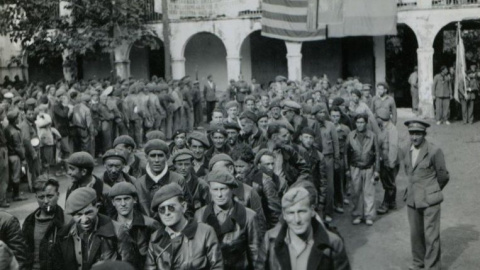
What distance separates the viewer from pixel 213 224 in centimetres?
522

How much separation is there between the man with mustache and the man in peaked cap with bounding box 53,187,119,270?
335 millimetres

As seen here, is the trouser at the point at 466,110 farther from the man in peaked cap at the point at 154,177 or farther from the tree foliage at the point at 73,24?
the man in peaked cap at the point at 154,177

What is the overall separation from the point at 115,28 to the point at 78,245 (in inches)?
784

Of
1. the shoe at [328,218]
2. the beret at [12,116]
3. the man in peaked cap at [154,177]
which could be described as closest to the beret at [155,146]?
the man in peaked cap at [154,177]

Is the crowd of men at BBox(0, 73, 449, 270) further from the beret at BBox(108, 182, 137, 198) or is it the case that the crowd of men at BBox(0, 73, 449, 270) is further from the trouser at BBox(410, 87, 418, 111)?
the trouser at BBox(410, 87, 418, 111)

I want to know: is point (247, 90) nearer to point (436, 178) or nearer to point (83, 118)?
point (83, 118)

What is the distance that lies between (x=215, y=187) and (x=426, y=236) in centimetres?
337

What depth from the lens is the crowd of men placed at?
455 centimetres

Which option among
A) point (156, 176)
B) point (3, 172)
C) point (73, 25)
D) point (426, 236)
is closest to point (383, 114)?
point (426, 236)

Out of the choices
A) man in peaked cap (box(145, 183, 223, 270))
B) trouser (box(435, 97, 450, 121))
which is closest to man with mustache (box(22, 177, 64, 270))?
man in peaked cap (box(145, 183, 223, 270))

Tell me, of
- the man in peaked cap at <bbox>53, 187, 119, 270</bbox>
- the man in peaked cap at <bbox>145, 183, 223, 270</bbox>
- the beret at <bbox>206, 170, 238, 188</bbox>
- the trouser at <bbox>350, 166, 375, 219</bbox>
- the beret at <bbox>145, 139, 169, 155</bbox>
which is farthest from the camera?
the trouser at <bbox>350, 166, 375, 219</bbox>

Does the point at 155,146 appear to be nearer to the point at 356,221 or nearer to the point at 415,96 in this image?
the point at 356,221

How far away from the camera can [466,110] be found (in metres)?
21.4

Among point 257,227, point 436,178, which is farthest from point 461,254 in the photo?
point 257,227
